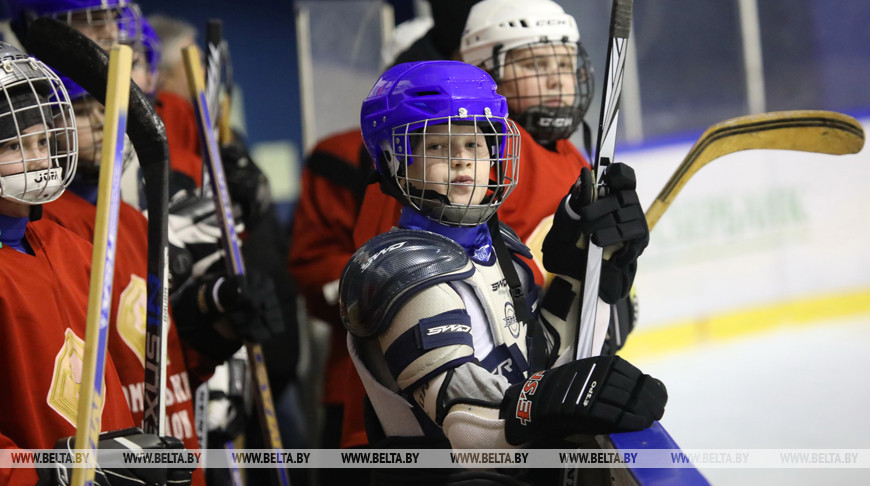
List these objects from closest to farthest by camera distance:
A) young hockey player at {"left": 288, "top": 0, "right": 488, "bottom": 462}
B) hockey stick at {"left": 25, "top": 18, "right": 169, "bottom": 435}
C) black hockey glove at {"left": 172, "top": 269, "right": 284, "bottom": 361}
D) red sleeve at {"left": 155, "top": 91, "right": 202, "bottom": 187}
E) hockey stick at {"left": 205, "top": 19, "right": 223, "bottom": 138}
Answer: hockey stick at {"left": 25, "top": 18, "right": 169, "bottom": 435} → black hockey glove at {"left": 172, "top": 269, "right": 284, "bottom": 361} → hockey stick at {"left": 205, "top": 19, "right": 223, "bottom": 138} → red sleeve at {"left": 155, "top": 91, "right": 202, "bottom": 187} → young hockey player at {"left": 288, "top": 0, "right": 488, "bottom": 462}

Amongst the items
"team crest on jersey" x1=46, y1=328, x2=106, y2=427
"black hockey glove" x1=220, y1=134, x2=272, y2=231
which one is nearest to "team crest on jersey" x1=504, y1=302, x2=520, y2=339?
"team crest on jersey" x1=46, y1=328, x2=106, y2=427

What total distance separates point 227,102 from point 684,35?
3261mm

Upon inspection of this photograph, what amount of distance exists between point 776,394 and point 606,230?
8.62ft

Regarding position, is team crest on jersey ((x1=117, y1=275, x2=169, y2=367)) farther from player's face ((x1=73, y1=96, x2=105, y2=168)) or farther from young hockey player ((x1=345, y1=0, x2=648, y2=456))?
young hockey player ((x1=345, y1=0, x2=648, y2=456))

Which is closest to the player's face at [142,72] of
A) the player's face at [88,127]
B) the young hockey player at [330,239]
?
the player's face at [88,127]

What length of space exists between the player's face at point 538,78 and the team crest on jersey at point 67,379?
3.40 feet

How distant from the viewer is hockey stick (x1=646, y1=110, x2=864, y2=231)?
186 cm

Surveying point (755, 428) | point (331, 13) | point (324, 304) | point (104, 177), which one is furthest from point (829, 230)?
point (104, 177)

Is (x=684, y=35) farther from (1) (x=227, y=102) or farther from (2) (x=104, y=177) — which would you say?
(2) (x=104, y=177)

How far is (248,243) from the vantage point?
3451mm

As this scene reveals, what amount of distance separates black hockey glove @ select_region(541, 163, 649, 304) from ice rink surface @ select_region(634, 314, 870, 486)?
4.16ft

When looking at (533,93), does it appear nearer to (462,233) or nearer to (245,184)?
(462,233)

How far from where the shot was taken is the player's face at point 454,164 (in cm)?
159

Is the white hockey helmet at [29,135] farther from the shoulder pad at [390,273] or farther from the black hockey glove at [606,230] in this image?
the black hockey glove at [606,230]
